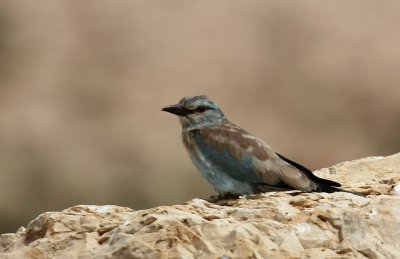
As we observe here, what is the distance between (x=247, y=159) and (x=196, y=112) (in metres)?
0.86

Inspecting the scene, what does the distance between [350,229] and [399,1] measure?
33995 millimetres

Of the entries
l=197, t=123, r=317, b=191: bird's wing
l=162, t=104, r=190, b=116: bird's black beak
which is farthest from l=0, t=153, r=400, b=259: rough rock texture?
l=162, t=104, r=190, b=116: bird's black beak

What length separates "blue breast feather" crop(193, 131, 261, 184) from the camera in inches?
398

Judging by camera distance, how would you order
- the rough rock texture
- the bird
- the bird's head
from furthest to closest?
the bird's head → the bird → the rough rock texture

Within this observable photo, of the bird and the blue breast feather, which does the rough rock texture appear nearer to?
the bird

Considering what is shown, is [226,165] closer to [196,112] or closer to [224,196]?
[224,196]

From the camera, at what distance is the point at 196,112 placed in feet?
36.0

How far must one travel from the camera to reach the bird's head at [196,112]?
1091 cm

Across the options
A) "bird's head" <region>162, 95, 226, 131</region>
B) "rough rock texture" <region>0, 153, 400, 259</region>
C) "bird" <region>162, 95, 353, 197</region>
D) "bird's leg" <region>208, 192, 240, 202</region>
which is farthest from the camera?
"bird's head" <region>162, 95, 226, 131</region>

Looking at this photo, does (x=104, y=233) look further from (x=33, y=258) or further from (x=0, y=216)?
(x=0, y=216)

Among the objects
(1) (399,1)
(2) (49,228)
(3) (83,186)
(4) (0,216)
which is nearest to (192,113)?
(2) (49,228)

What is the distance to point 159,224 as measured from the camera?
7.64 meters

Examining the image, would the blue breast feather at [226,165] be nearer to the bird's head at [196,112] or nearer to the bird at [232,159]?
the bird at [232,159]

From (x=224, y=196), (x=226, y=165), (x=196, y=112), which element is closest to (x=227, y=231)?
(x=224, y=196)
